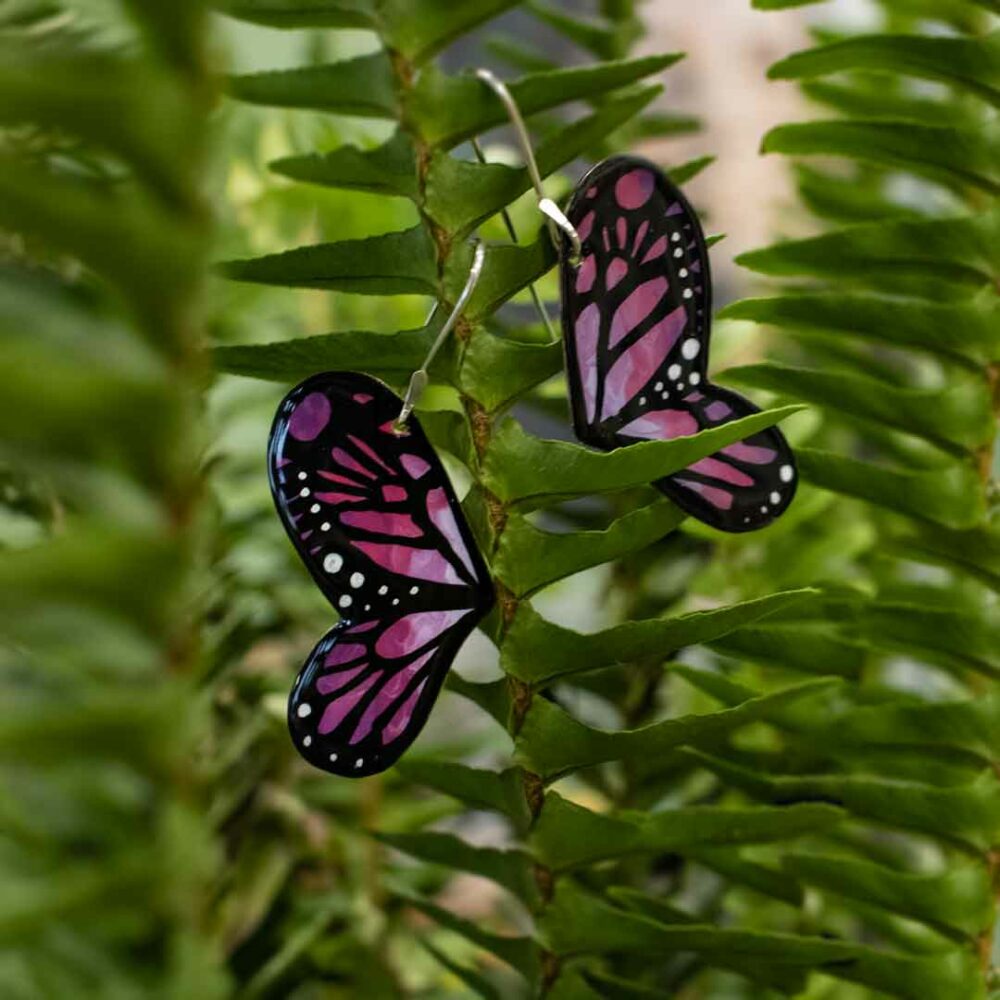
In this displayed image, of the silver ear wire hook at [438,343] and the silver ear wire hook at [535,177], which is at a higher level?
the silver ear wire hook at [535,177]

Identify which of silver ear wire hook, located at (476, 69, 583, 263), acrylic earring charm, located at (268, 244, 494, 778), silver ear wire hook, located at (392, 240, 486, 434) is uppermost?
silver ear wire hook, located at (476, 69, 583, 263)

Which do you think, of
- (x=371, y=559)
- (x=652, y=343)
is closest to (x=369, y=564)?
(x=371, y=559)

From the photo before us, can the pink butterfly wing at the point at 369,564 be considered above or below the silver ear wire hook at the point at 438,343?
below

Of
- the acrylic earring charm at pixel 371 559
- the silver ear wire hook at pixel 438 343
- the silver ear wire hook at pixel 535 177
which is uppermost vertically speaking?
the silver ear wire hook at pixel 535 177

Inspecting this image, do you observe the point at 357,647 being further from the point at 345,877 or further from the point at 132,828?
the point at 345,877

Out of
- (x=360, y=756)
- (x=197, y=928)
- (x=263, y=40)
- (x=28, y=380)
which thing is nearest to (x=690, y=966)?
(x=360, y=756)

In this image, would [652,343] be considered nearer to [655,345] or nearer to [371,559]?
[655,345]
